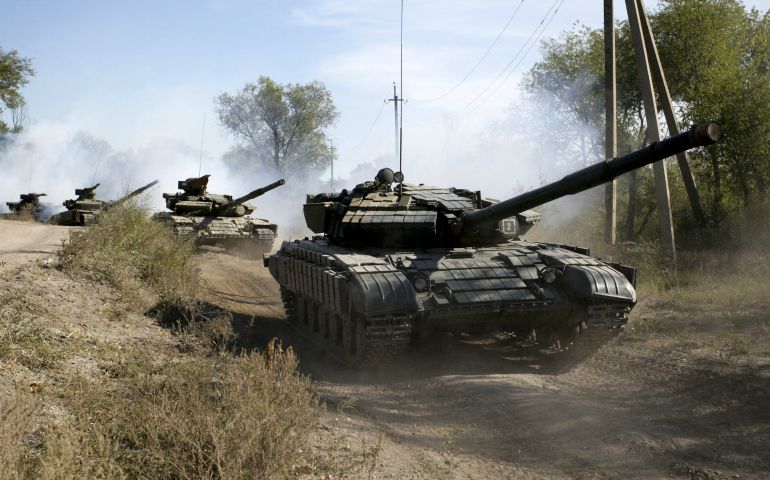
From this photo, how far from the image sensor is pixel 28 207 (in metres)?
33.4

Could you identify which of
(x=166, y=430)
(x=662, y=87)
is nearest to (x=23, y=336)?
(x=166, y=430)

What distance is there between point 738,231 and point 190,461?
1626 cm

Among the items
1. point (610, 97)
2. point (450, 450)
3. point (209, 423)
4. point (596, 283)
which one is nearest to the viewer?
point (209, 423)

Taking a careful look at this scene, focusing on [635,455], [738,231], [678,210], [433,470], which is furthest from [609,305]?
[678,210]

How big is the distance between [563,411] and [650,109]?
31.9 feet

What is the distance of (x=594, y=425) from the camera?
22.3ft

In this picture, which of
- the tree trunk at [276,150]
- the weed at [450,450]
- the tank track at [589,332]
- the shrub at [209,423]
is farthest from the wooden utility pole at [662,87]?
the tree trunk at [276,150]

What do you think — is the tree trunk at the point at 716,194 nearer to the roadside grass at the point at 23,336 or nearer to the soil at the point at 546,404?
the soil at the point at 546,404

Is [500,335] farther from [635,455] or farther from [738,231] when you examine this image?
[738,231]

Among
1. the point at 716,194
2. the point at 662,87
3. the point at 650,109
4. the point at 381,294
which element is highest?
the point at 662,87

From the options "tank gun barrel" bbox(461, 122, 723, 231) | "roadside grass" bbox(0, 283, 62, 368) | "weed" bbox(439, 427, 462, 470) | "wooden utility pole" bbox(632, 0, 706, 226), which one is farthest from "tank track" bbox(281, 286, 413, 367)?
"wooden utility pole" bbox(632, 0, 706, 226)

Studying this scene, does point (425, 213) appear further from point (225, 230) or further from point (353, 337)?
point (225, 230)

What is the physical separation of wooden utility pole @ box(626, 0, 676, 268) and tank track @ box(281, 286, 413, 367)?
7.73m

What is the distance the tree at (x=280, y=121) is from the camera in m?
56.3
